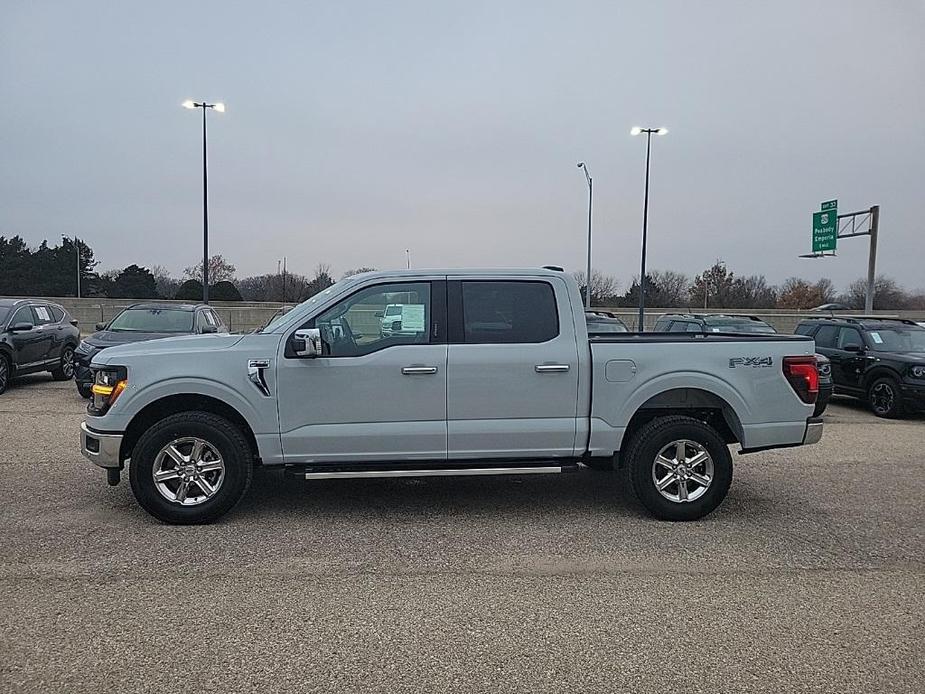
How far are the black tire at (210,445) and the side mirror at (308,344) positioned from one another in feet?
2.64

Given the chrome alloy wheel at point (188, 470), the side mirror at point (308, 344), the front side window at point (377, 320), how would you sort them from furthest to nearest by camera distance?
the front side window at point (377, 320) < the chrome alloy wheel at point (188, 470) < the side mirror at point (308, 344)

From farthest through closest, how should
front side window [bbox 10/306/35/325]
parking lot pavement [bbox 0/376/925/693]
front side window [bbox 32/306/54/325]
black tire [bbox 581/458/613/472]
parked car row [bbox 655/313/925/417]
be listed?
1. front side window [bbox 32/306/54/325]
2. front side window [bbox 10/306/35/325]
3. parked car row [bbox 655/313/925/417]
4. black tire [bbox 581/458/613/472]
5. parking lot pavement [bbox 0/376/925/693]

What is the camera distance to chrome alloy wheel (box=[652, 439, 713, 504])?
18.7 ft

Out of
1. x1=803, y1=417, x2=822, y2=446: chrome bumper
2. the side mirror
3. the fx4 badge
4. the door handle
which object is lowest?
x1=803, y1=417, x2=822, y2=446: chrome bumper

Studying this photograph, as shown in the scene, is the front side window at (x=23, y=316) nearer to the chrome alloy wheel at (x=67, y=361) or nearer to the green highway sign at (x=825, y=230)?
the chrome alloy wheel at (x=67, y=361)

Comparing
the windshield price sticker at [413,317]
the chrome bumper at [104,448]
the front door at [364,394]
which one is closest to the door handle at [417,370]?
the front door at [364,394]

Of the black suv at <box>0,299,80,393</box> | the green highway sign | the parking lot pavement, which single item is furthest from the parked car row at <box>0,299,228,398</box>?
the green highway sign

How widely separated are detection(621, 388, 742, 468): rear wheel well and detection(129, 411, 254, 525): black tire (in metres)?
3.03

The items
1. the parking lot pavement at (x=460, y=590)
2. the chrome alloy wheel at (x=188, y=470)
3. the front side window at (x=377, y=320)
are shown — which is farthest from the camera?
the front side window at (x=377, y=320)

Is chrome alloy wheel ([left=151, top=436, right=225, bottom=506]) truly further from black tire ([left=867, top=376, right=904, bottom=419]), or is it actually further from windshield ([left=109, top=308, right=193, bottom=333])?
black tire ([left=867, top=376, right=904, bottom=419])

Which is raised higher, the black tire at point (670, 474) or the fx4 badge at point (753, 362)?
the fx4 badge at point (753, 362)

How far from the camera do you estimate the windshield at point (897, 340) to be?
40.5 ft

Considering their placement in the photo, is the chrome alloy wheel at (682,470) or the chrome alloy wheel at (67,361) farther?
the chrome alloy wheel at (67,361)

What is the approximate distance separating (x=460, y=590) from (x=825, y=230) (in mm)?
36229
